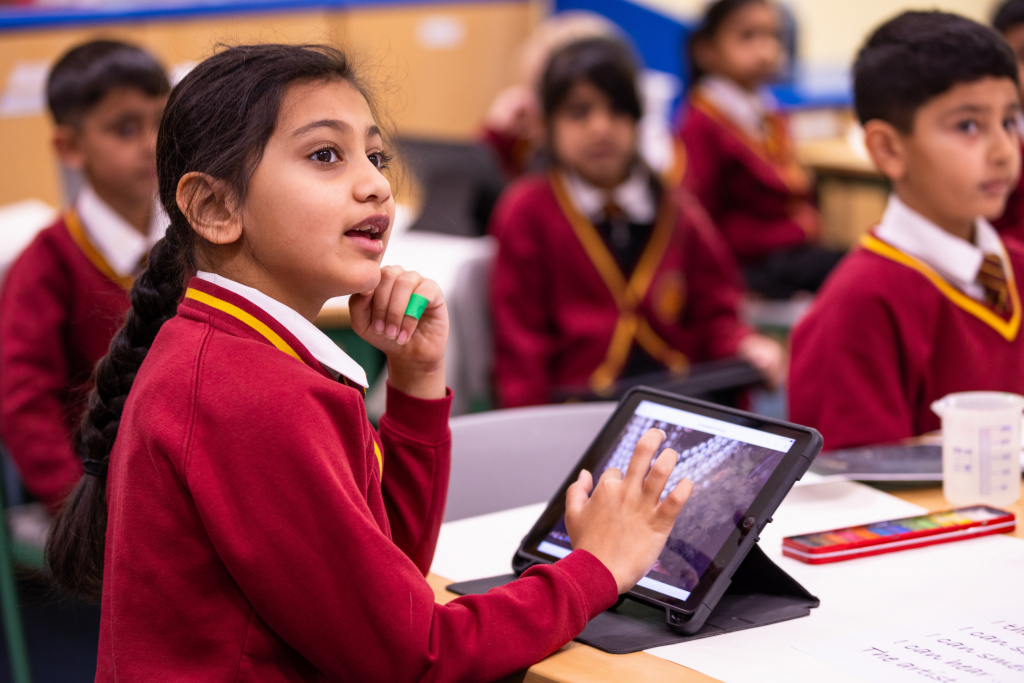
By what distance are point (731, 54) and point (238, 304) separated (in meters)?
3.09

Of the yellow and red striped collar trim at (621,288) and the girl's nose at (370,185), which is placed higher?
the girl's nose at (370,185)

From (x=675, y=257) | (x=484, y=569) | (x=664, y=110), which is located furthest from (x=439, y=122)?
(x=484, y=569)

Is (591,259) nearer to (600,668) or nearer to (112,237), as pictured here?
(112,237)

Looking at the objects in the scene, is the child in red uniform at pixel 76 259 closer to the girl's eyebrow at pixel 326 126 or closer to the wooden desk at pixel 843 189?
the girl's eyebrow at pixel 326 126

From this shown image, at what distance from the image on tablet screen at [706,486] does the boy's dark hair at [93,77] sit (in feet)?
4.78

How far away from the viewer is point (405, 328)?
117 cm

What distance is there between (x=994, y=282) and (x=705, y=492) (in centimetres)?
82

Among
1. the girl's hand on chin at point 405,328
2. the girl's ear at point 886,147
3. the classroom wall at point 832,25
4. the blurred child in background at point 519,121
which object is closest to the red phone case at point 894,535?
the girl's hand on chin at point 405,328

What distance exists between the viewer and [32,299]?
201 centimetres

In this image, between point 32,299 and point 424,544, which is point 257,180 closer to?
point 424,544

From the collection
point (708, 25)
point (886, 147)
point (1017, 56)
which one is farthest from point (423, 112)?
point (886, 147)

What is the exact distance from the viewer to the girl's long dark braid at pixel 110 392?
110 centimetres

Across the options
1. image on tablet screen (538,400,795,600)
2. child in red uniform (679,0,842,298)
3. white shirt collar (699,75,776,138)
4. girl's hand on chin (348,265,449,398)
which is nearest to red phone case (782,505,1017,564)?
image on tablet screen (538,400,795,600)

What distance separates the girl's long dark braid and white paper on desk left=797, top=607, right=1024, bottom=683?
2.23 feet
